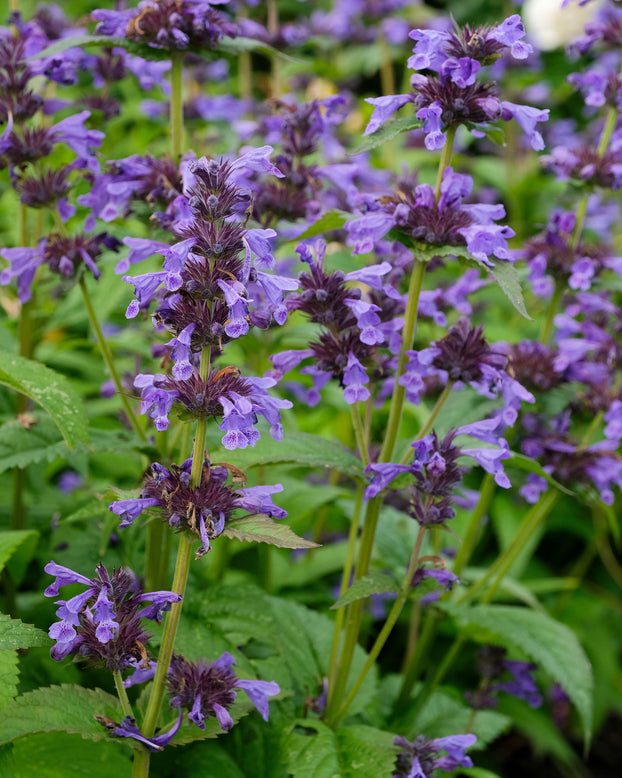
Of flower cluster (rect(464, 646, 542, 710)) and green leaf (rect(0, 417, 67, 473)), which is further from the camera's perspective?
flower cluster (rect(464, 646, 542, 710))

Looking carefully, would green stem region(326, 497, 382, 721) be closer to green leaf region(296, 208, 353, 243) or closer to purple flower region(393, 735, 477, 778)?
purple flower region(393, 735, 477, 778)

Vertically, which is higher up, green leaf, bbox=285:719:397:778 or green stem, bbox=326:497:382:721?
green stem, bbox=326:497:382:721

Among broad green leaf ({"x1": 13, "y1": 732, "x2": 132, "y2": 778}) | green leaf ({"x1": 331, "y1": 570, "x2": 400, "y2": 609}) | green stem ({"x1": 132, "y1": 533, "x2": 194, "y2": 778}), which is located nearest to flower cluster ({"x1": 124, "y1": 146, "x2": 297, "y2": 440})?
green stem ({"x1": 132, "y1": 533, "x2": 194, "y2": 778})

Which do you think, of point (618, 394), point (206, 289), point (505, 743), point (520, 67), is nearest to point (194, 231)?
point (206, 289)

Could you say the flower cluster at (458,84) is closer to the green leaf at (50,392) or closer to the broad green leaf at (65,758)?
the green leaf at (50,392)

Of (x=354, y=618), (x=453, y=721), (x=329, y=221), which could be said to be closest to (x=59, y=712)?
(x=354, y=618)

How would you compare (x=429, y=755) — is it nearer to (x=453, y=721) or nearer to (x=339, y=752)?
(x=339, y=752)
